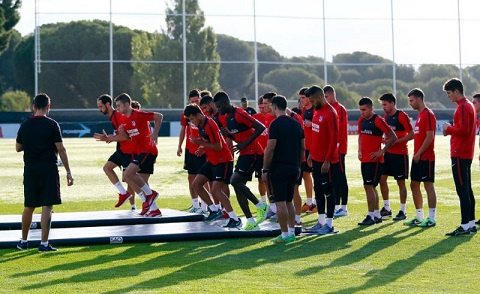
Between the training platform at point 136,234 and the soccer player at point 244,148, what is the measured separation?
287 millimetres

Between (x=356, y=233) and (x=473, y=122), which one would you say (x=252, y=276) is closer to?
(x=356, y=233)

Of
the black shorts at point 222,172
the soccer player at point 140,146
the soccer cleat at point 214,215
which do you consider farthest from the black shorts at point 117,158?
the black shorts at point 222,172

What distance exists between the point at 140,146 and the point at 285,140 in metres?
3.83

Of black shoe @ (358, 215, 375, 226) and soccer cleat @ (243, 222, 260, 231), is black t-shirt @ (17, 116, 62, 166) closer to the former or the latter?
soccer cleat @ (243, 222, 260, 231)

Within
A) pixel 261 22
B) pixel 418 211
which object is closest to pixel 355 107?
pixel 261 22

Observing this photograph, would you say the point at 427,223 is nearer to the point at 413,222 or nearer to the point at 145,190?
the point at 413,222

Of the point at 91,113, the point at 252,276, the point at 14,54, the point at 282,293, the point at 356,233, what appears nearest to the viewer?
the point at 282,293

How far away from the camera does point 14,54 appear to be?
292 ft

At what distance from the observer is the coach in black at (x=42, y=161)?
11195 mm

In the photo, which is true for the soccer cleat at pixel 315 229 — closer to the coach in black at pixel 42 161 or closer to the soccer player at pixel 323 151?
the soccer player at pixel 323 151

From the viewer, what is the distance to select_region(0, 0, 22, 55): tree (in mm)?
73000

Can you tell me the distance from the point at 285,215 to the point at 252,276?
8.08 ft

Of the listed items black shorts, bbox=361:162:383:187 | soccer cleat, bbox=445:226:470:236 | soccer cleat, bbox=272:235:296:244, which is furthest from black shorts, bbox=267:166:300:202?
black shorts, bbox=361:162:383:187

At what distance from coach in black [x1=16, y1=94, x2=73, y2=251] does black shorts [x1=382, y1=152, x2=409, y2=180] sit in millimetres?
5469
